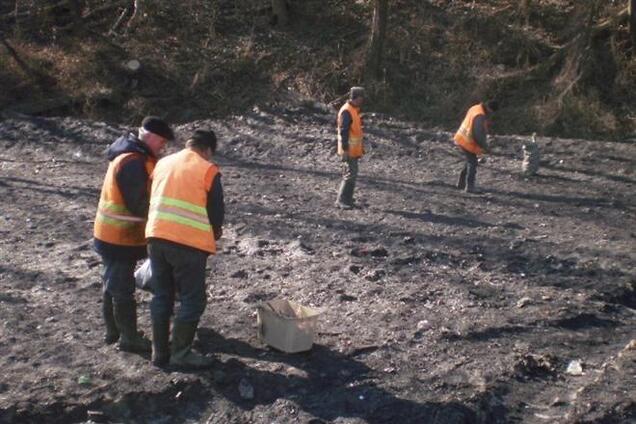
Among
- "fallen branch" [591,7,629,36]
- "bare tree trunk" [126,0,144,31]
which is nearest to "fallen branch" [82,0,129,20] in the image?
"bare tree trunk" [126,0,144,31]

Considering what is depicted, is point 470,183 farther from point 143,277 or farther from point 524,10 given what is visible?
point 524,10

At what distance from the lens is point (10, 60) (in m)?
20.4

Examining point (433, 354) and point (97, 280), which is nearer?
point (433, 354)

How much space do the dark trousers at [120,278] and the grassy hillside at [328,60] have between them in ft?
39.6

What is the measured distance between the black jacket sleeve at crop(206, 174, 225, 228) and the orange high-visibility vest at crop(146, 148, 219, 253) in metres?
0.03

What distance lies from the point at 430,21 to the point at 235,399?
53.9ft

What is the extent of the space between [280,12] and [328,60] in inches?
101

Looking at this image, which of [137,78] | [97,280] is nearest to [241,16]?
[137,78]

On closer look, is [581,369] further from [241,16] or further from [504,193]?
[241,16]

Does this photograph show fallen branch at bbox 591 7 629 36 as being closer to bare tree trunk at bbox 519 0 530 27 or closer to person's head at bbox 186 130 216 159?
bare tree trunk at bbox 519 0 530 27

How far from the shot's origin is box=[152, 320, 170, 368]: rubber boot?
657 cm

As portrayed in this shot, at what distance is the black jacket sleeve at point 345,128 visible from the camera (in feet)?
37.4

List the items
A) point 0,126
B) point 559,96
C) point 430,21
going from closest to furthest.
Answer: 1. point 0,126
2. point 559,96
3. point 430,21

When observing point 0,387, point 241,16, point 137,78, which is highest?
point 241,16
